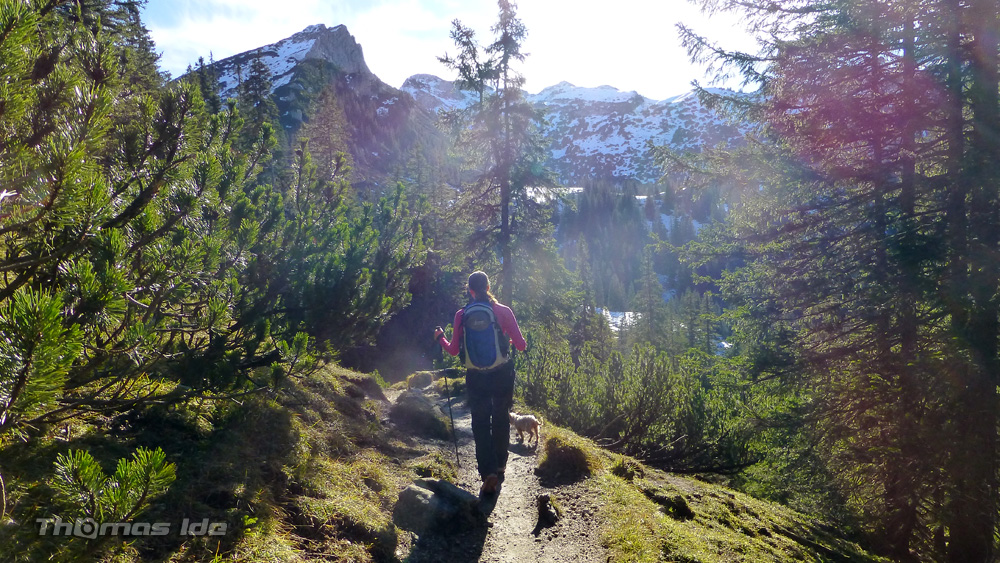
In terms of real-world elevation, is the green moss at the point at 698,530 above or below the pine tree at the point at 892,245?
below

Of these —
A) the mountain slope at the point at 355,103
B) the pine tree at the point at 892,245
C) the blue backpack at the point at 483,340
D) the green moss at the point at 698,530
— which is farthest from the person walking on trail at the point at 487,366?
the mountain slope at the point at 355,103

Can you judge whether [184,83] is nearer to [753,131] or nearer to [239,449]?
[239,449]

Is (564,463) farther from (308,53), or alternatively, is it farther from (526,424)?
(308,53)

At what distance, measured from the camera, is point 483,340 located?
5039 mm

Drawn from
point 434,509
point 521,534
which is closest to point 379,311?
point 434,509

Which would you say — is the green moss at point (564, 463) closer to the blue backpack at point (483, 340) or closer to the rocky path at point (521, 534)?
the rocky path at point (521, 534)

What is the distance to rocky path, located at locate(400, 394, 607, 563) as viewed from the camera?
4152mm

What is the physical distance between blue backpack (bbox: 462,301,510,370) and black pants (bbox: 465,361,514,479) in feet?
0.39

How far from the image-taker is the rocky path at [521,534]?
4.15 metres

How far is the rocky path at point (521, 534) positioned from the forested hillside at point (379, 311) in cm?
56

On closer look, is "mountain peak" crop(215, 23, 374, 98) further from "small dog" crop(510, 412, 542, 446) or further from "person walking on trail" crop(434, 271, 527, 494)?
"person walking on trail" crop(434, 271, 527, 494)

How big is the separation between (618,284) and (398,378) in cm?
7458

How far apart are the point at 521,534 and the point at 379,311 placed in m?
3.08

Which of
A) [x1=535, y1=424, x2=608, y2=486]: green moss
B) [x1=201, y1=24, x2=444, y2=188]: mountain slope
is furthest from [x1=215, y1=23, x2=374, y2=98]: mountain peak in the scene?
[x1=535, y1=424, x2=608, y2=486]: green moss
